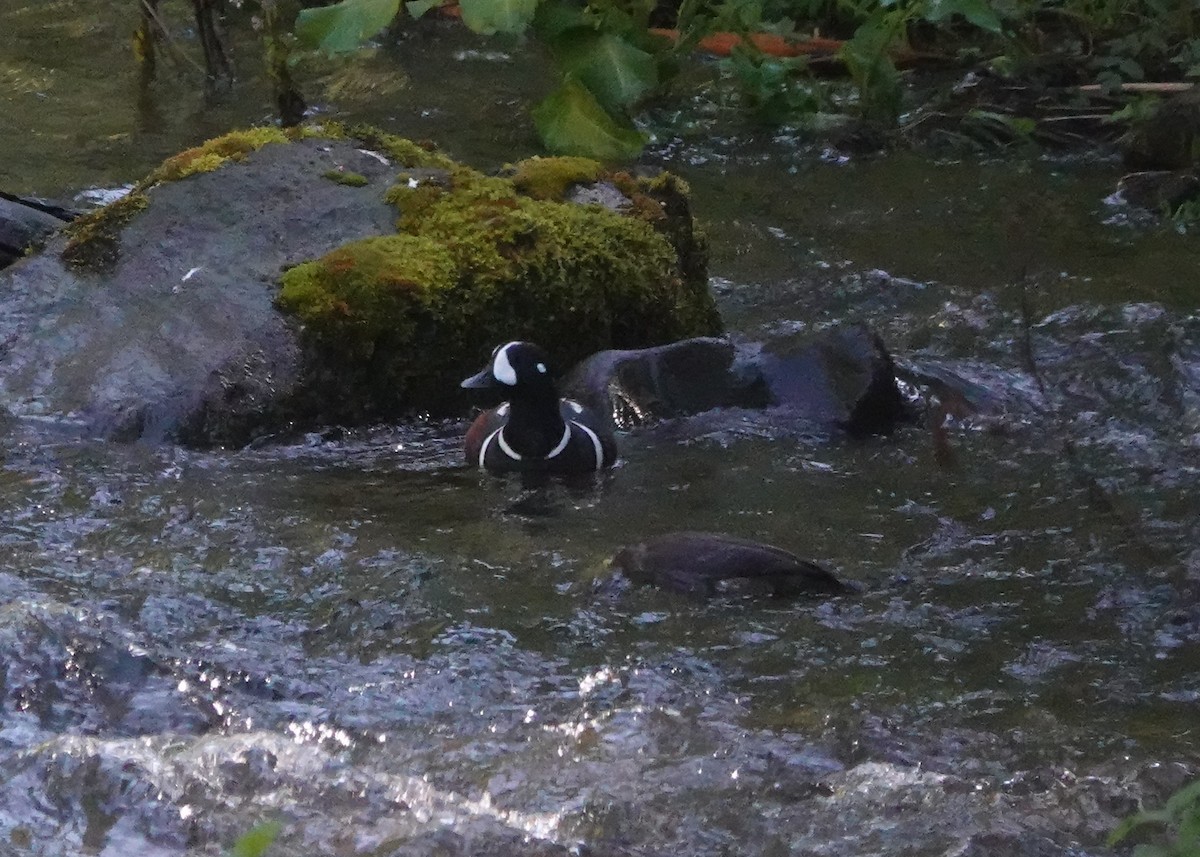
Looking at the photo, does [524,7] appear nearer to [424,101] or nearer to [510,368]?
[510,368]

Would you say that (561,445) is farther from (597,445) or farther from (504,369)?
(504,369)

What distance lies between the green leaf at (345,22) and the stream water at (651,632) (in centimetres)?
232

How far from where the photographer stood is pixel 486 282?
6.50 m

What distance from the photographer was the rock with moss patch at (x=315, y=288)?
20.2ft

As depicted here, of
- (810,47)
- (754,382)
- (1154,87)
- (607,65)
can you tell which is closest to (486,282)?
(754,382)

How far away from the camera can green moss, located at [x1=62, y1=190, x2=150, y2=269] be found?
661 centimetres

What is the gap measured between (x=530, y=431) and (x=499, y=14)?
232 cm

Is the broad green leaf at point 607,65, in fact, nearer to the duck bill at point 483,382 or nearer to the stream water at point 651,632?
the stream water at point 651,632

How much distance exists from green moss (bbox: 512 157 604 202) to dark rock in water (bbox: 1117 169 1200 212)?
141 inches

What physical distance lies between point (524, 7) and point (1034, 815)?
4908 millimetres

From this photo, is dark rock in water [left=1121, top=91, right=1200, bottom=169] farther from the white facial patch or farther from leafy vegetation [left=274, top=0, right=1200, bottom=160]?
the white facial patch

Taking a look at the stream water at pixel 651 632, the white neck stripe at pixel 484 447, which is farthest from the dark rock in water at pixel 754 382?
the white neck stripe at pixel 484 447

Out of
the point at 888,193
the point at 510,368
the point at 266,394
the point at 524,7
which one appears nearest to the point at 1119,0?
the point at 888,193

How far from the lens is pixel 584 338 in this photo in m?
6.86
